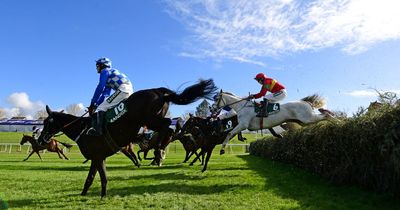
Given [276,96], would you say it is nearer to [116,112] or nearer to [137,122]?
[137,122]

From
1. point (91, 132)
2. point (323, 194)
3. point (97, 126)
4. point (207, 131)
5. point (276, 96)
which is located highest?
point (276, 96)

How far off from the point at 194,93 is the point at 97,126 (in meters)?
1.86

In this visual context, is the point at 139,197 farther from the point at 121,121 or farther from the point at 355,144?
the point at 355,144

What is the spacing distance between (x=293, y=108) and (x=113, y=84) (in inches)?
225

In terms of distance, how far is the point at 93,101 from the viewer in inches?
285

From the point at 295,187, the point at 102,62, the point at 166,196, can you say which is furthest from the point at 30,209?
the point at 295,187

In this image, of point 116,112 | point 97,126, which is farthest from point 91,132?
point 116,112

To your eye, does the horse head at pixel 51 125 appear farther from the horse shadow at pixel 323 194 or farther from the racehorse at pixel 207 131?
the racehorse at pixel 207 131

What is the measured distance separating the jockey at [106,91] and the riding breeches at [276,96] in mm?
4924

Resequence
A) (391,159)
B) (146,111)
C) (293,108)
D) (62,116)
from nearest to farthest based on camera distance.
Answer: (391,159) < (146,111) < (62,116) < (293,108)

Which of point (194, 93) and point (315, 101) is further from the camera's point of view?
point (315, 101)

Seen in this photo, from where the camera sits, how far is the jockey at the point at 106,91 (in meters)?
7.01

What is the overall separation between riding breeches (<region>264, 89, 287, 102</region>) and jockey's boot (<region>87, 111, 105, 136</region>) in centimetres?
550

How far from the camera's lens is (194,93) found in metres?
7.01
